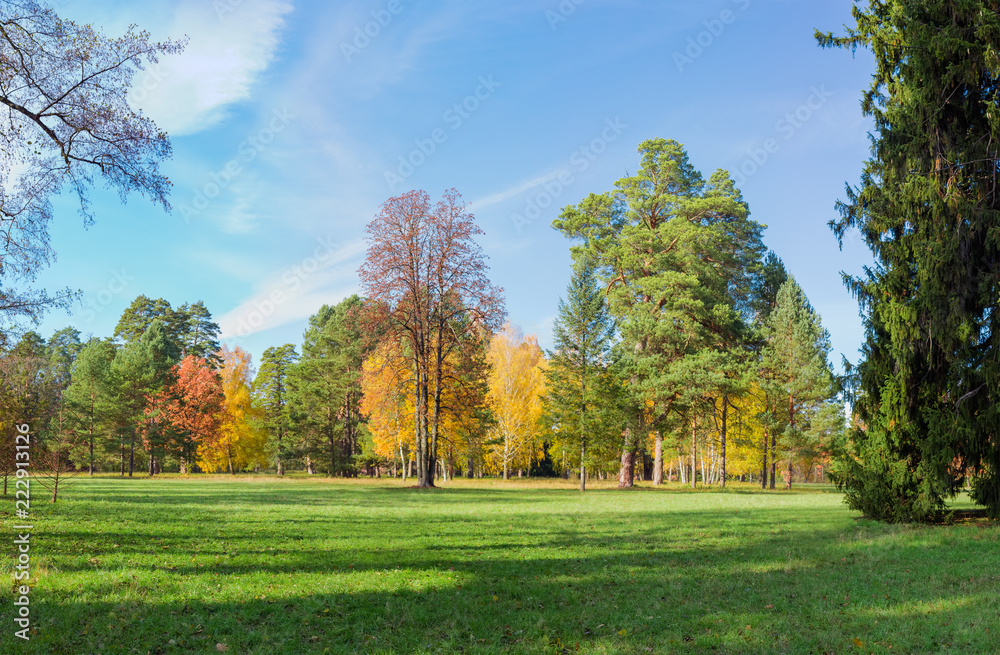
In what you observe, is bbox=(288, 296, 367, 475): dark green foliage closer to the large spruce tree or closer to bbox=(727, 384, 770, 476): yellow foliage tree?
bbox=(727, 384, 770, 476): yellow foliage tree

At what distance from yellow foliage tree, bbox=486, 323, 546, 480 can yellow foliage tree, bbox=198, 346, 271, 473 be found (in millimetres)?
22060

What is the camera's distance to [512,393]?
167 feet

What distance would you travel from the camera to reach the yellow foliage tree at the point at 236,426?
54.7m

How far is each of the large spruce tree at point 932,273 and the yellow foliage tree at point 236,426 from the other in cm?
5084

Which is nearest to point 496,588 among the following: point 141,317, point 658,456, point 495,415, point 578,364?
point 578,364

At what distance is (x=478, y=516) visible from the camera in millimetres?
17484

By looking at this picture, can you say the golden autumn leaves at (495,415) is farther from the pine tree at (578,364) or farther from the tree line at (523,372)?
the pine tree at (578,364)

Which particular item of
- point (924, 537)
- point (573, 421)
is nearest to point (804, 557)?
point (924, 537)

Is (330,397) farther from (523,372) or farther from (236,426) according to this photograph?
(523,372)

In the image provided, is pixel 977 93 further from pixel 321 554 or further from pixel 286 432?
pixel 286 432

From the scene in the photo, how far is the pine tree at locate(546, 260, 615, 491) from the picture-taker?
35219mm

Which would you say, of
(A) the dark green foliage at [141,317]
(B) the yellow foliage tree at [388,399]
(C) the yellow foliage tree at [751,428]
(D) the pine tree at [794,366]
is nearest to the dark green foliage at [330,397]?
(B) the yellow foliage tree at [388,399]

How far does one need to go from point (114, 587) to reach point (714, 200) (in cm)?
3739

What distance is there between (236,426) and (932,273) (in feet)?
178
